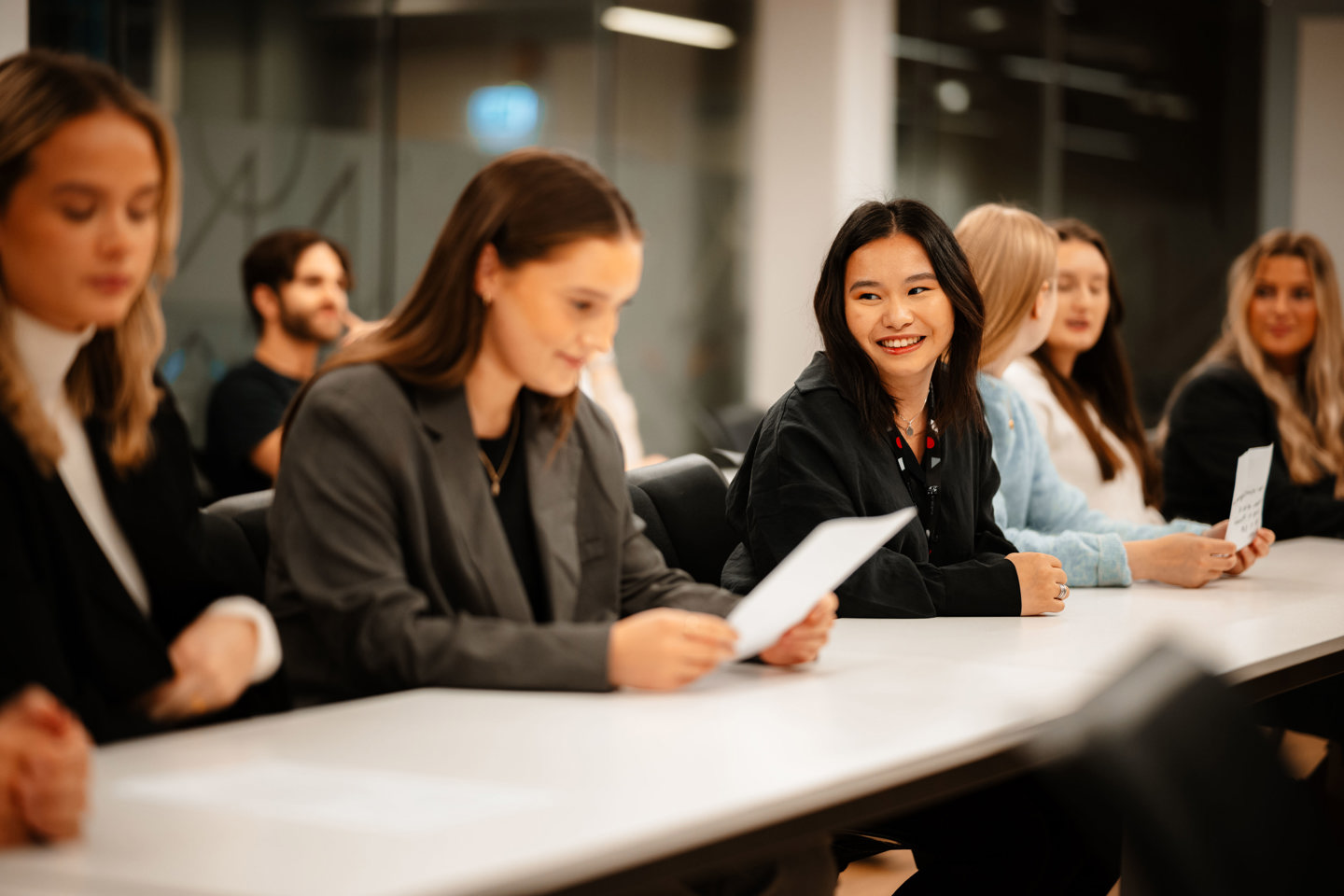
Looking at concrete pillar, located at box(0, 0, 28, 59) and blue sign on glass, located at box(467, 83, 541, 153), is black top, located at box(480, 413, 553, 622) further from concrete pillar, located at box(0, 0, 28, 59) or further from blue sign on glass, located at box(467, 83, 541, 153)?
blue sign on glass, located at box(467, 83, 541, 153)

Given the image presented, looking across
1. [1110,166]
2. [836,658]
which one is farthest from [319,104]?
[1110,166]

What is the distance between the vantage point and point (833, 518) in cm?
226

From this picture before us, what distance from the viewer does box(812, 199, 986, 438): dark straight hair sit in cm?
241

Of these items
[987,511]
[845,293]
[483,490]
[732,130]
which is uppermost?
[732,130]

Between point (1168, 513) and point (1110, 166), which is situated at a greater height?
point (1110, 166)

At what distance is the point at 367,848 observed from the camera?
3.53 feet

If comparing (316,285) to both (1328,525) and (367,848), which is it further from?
(367,848)

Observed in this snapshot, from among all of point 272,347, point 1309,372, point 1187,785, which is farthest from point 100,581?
point 1309,372

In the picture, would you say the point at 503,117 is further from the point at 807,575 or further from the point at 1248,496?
the point at 807,575

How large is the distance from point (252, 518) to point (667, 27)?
5302 mm

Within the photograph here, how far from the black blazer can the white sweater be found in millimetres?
2130

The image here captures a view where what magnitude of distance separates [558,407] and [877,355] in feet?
2.27

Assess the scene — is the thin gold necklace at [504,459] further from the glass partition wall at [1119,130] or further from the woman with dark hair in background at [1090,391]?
the glass partition wall at [1119,130]

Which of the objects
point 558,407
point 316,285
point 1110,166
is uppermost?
point 1110,166
